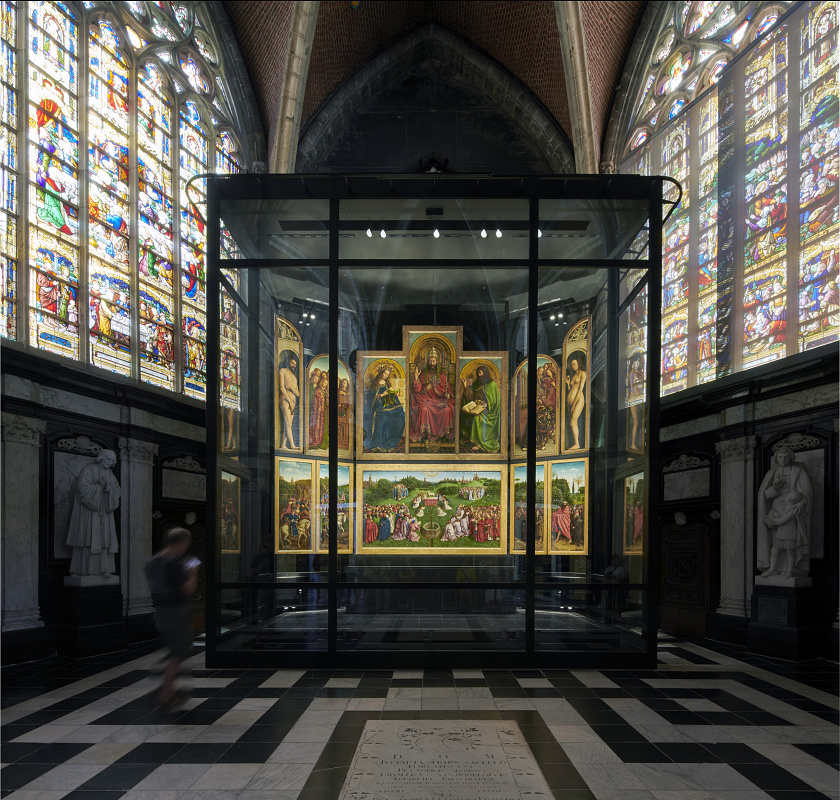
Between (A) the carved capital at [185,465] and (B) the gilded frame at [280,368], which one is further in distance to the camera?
(A) the carved capital at [185,465]

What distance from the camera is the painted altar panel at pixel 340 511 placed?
8.01 meters

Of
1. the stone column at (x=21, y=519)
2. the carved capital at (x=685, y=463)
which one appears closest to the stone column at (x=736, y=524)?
the carved capital at (x=685, y=463)

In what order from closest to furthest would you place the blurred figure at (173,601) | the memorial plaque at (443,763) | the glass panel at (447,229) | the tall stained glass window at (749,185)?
the memorial plaque at (443,763), the blurred figure at (173,601), the glass panel at (447,229), the tall stained glass window at (749,185)

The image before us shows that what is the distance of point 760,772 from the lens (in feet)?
15.8

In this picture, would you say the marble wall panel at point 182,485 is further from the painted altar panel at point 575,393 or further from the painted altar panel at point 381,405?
the painted altar panel at point 575,393

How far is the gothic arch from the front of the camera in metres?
19.3

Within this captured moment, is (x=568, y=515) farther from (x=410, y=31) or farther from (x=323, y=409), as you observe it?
(x=410, y=31)

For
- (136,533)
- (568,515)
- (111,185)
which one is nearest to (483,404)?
(568,515)

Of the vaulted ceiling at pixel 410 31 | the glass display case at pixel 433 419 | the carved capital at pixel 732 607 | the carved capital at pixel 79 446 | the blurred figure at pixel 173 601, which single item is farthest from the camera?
the vaulted ceiling at pixel 410 31

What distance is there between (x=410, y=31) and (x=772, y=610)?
1805 cm

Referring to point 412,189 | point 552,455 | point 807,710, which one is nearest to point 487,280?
point 412,189

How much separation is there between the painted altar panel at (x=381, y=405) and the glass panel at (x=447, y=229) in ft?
4.55

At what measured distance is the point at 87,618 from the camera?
9.09m

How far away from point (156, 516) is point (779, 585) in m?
9.62
